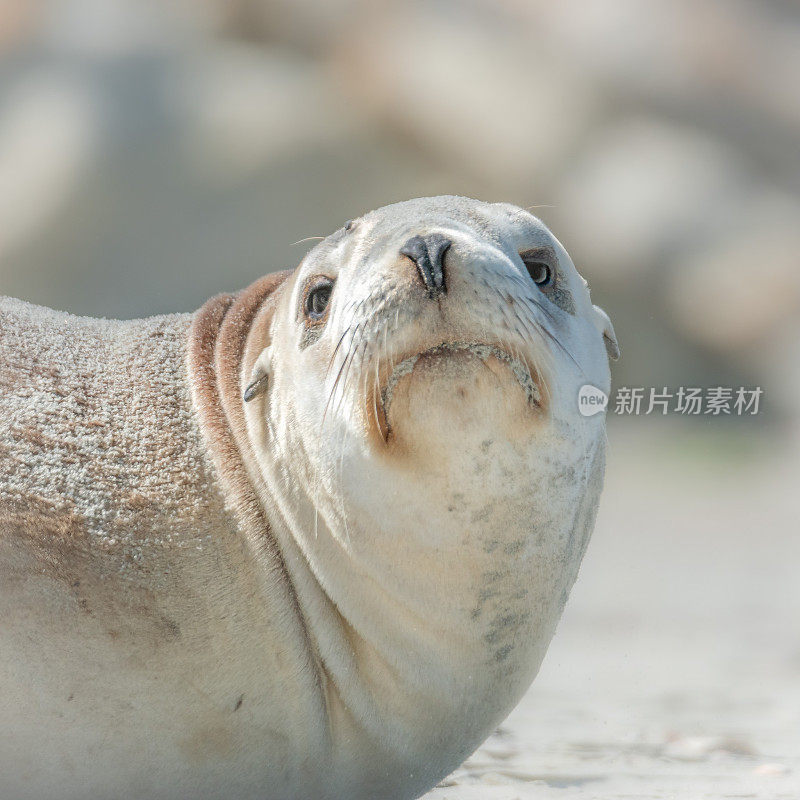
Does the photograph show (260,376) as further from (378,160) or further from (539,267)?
(378,160)

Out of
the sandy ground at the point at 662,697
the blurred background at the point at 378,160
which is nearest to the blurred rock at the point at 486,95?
the blurred background at the point at 378,160

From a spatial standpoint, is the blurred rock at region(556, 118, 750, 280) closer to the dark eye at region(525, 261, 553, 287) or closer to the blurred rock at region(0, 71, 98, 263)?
the blurred rock at region(0, 71, 98, 263)

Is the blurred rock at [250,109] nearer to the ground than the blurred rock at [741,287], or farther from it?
farther from it

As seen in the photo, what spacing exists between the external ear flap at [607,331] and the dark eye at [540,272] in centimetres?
25

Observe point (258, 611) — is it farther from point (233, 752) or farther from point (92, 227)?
point (92, 227)

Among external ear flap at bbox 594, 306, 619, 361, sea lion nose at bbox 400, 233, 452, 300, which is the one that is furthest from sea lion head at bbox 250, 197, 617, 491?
external ear flap at bbox 594, 306, 619, 361

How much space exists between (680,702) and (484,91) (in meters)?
8.64

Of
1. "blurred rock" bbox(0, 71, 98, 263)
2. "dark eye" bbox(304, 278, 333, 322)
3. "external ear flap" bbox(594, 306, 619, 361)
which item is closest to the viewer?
"dark eye" bbox(304, 278, 333, 322)

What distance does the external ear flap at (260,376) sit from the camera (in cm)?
224

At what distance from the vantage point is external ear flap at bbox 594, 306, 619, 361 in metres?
2.41

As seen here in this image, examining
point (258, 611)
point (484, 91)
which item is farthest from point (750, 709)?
point (484, 91)

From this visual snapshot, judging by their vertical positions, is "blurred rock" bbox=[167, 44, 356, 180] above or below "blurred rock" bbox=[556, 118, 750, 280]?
above

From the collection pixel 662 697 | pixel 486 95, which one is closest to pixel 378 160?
pixel 486 95

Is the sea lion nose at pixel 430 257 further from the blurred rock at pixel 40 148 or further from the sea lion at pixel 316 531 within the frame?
the blurred rock at pixel 40 148
